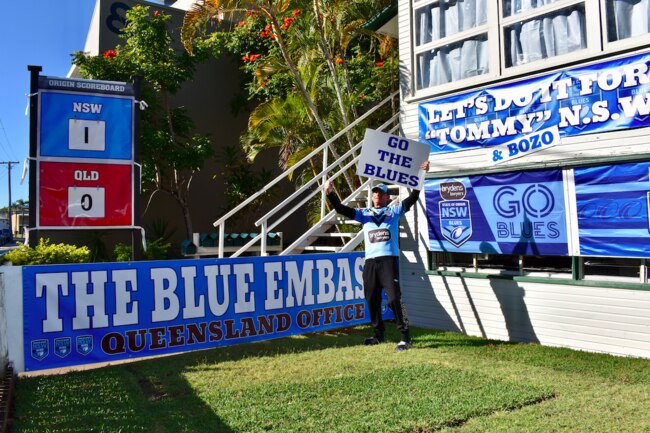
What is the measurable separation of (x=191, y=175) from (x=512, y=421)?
12.5 m

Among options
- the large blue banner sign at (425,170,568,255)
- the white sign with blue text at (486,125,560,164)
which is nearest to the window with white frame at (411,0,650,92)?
the white sign with blue text at (486,125,560,164)

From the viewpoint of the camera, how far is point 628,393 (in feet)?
16.9

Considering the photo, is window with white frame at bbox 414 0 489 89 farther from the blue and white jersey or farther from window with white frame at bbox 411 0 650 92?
the blue and white jersey

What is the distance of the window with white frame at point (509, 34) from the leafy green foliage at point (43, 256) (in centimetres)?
548

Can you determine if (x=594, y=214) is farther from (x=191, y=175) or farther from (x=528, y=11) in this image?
(x=191, y=175)

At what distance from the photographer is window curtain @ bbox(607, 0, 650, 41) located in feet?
21.7

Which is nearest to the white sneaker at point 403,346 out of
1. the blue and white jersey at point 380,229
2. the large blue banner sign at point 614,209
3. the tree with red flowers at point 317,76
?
the blue and white jersey at point 380,229

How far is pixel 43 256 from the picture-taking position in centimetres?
718

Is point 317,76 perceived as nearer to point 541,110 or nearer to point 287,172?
point 287,172

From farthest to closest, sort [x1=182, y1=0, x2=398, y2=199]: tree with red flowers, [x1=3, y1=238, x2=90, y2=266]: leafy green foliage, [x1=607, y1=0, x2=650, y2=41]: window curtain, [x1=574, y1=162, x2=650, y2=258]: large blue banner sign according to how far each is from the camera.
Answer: [x1=182, y1=0, x2=398, y2=199]: tree with red flowers
[x1=3, y1=238, x2=90, y2=266]: leafy green foliage
[x1=607, y1=0, x2=650, y2=41]: window curtain
[x1=574, y1=162, x2=650, y2=258]: large blue banner sign

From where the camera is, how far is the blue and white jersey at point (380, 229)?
743 cm

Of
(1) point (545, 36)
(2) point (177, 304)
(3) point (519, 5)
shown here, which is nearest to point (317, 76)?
(3) point (519, 5)

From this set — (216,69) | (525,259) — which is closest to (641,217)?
(525,259)

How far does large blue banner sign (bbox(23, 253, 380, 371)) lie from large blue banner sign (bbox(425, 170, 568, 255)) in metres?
1.46
